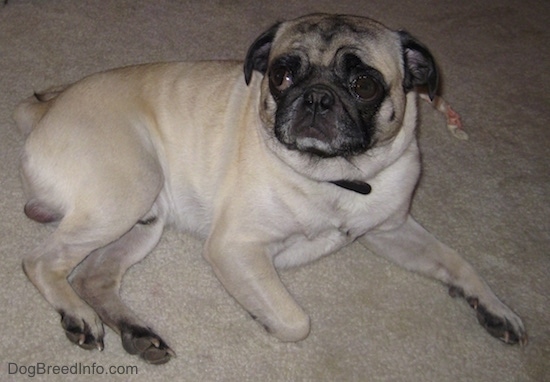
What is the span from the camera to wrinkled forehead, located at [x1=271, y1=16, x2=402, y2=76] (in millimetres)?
1875

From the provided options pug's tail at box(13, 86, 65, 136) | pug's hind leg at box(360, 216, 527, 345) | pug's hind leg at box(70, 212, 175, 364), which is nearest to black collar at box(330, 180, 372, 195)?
pug's hind leg at box(360, 216, 527, 345)

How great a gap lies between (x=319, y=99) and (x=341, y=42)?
20 cm

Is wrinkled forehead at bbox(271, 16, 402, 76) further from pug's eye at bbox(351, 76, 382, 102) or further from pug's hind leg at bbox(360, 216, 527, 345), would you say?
pug's hind leg at bbox(360, 216, 527, 345)

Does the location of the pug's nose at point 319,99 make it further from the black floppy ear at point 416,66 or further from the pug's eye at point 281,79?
the black floppy ear at point 416,66

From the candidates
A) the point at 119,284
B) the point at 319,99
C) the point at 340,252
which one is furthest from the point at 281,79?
the point at 119,284

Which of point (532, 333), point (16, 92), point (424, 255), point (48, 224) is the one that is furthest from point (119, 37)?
point (532, 333)

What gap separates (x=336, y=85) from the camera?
186 cm

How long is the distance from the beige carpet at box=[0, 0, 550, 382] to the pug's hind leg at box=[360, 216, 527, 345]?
0.14 feet

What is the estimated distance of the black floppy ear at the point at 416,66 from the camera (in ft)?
6.53

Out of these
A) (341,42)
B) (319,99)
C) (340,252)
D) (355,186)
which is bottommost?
(340,252)

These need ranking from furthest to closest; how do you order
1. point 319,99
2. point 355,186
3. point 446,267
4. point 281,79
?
point 446,267
point 355,186
point 281,79
point 319,99

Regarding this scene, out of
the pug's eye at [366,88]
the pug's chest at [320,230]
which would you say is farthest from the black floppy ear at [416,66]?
the pug's chest at [320,230]

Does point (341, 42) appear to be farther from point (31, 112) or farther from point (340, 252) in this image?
point (31, 112)

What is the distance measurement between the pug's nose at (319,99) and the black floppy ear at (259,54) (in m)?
0.29
